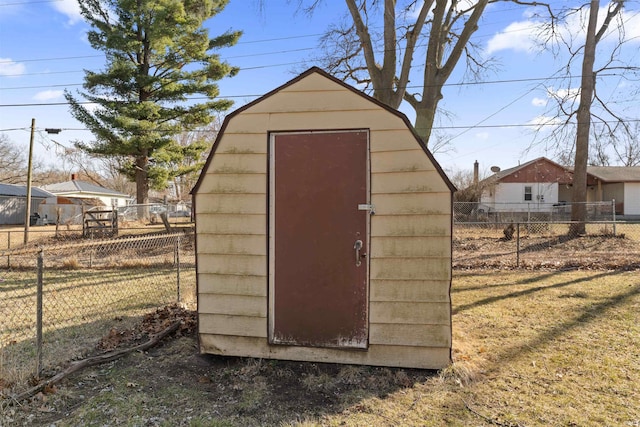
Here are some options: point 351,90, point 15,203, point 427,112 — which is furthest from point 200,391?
point 15,203

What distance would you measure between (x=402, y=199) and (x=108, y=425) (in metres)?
2.85

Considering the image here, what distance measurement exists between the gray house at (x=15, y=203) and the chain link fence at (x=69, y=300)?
82.6ft

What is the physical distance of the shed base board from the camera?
3371 mm

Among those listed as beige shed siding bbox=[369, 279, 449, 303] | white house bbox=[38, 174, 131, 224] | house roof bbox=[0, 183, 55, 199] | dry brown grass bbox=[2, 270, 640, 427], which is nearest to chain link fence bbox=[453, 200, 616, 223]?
dry brown grass bbox=[2, 270, 640, 427]

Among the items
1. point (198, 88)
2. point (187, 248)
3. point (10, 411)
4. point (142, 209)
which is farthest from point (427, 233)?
point (142, 209)

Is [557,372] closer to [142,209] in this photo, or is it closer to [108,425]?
[108,425]

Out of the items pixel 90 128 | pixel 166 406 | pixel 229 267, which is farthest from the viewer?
Answer: pixel 90 128

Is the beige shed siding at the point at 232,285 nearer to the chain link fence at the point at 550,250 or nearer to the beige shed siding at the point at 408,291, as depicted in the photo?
the beige shed siding at the point at 408,291

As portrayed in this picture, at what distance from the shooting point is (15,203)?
3155cm

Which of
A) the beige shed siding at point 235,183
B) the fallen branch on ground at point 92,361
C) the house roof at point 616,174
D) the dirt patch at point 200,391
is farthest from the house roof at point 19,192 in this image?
the house roof at point 616,174

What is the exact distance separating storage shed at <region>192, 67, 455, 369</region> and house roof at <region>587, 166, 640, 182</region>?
3016cm

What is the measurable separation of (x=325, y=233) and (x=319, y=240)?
9cm

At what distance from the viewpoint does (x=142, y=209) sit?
→ 20.0 meters

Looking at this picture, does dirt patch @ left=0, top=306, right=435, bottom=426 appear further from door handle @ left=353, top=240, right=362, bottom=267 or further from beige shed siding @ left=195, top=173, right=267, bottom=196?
beige shed siding @ left=195, top=173, right=267, bottom=196
